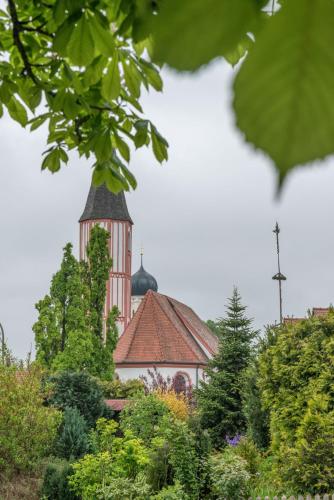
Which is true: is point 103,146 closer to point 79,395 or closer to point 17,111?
point 17,111

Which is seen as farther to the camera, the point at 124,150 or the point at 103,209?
the point at 103,209

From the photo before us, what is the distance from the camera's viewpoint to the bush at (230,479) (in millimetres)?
7203

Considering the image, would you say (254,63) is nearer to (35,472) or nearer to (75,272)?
(35,472)

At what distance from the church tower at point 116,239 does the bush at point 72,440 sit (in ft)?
77.0

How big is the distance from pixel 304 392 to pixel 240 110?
29.1 feet

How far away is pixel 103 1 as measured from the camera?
1.44m

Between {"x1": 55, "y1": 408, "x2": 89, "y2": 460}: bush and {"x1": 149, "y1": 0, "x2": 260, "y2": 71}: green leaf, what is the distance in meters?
11.8

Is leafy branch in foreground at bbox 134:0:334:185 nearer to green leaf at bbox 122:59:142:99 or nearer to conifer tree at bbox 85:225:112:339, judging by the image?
green leaf at bbox 122:59:142:99

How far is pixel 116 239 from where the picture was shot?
3584 cm

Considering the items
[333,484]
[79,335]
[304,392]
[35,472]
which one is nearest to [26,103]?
[333,484]

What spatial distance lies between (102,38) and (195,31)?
3.29ft

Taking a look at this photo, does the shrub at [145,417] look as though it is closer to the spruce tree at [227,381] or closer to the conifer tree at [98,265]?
the spruce tree at [227,381]

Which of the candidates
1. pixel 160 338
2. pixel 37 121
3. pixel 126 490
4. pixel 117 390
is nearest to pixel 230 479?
pixel 126 490

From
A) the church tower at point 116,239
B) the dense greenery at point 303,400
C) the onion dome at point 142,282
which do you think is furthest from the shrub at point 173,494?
the onion dome at point 142,282
